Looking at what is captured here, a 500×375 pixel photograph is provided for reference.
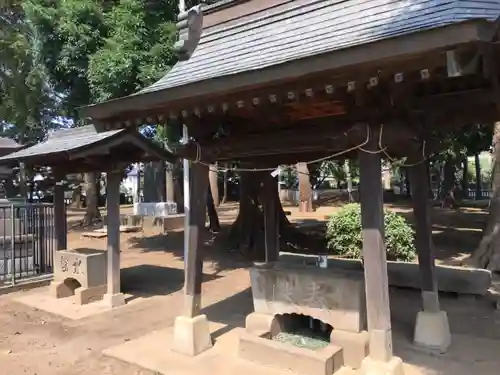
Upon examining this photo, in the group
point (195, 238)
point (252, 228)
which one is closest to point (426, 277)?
point (195, 238)

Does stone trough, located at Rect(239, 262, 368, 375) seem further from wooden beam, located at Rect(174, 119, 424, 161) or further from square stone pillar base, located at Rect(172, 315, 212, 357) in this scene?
wooden beam, located at Rect(174, 119, 424, 161)

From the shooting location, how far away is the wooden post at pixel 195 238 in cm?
535

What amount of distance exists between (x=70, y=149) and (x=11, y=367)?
3.24 meters

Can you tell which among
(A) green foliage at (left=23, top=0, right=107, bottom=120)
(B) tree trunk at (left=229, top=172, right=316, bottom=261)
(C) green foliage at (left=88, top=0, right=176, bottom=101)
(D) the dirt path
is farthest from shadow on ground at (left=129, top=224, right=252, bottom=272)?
(A) green foliage at (left=23, top=0, right=107, bottom=120)

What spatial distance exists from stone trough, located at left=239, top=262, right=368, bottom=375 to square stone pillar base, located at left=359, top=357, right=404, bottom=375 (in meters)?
0.38

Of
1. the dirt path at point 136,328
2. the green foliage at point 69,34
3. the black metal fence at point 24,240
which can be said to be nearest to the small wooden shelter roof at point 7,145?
the green foliage at point 69,34

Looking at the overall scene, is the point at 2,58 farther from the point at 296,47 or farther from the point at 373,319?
the point at 373,319

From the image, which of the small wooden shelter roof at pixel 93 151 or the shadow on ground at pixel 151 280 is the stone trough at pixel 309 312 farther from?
the shadow on ground at pixel 151 280

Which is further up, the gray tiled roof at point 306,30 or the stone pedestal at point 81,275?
the gray tiled roof at point 306,30

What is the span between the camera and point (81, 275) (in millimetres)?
7699

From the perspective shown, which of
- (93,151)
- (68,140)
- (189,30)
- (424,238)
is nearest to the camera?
(424,238)

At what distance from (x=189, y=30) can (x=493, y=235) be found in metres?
7.65

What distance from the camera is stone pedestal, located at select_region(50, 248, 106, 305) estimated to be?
763cm

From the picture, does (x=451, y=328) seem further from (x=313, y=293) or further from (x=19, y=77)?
(x=19, y=77)
